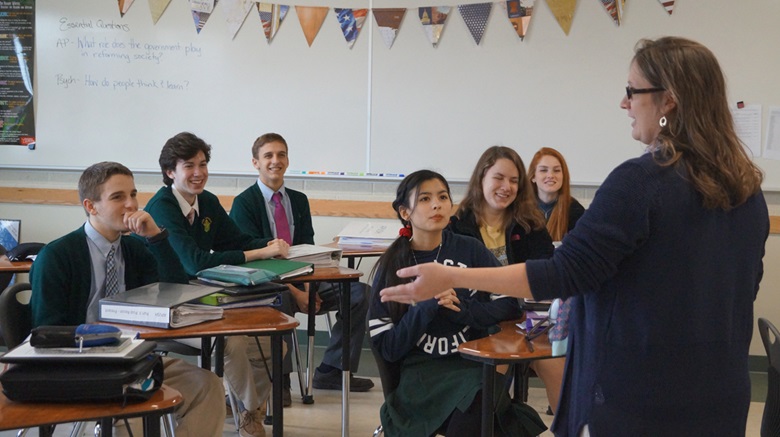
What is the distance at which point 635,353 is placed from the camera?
1.43 metres

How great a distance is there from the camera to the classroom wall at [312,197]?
462cm

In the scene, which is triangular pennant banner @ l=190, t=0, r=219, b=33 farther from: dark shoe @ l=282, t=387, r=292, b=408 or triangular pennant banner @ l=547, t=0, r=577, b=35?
dark shoe @ l=282, t=387, r=292, b=408

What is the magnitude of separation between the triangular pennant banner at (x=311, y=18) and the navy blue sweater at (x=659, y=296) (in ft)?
12.0

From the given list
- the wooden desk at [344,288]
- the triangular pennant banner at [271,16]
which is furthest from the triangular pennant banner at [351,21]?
the wooden desk at [344,288]

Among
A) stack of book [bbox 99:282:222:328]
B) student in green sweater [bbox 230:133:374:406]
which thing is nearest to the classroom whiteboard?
student in green sweater [bbox 230:133:374:406]

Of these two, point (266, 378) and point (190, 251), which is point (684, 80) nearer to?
point (190, 251)

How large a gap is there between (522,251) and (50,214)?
130 inches

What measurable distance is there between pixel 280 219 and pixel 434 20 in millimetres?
1529

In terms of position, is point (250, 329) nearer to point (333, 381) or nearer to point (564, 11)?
point (333, 381)

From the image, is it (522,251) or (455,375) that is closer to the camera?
(455,375)

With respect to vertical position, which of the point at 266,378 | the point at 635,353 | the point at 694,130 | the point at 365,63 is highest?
the point at 365,63

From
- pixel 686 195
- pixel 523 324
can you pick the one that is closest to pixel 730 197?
pixel 686 195

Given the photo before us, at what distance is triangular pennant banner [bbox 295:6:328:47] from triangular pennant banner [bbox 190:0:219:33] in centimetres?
54

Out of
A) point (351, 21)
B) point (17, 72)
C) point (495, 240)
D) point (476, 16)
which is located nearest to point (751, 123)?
point (476, 16)
